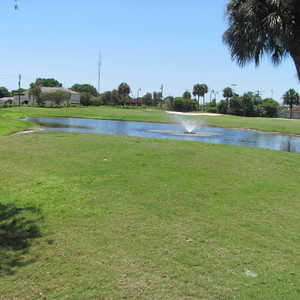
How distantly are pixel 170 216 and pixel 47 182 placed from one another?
348cm

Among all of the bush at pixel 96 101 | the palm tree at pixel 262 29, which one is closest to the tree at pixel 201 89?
the bush at pixel 96 101

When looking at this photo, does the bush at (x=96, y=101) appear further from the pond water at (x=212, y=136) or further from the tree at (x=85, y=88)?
the pond water at (x=212, y=136)

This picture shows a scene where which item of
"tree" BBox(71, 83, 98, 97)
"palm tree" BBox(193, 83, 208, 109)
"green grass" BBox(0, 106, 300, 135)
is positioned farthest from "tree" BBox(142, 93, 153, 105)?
"green grass" BBox(0, 106, 300, 135)

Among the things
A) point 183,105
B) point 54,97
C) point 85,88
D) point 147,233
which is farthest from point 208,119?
point 85,88

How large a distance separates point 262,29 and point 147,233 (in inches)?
237

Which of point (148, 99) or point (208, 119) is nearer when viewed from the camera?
point (208, 119)

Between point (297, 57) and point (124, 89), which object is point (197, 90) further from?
point (297, 57)

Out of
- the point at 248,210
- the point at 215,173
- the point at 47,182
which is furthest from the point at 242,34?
the point at 47,182

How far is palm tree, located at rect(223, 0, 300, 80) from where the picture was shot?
8.18 meters

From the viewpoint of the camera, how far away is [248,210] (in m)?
6.36

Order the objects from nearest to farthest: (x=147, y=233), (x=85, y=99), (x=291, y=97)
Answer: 1. (x=147, y=233)
2. (x=291, y=97)
3. (x=85, y=99)

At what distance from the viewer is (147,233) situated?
5.09m

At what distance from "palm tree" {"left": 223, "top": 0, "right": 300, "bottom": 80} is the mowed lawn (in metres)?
3.27

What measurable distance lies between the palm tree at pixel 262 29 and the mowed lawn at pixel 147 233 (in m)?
3.27
